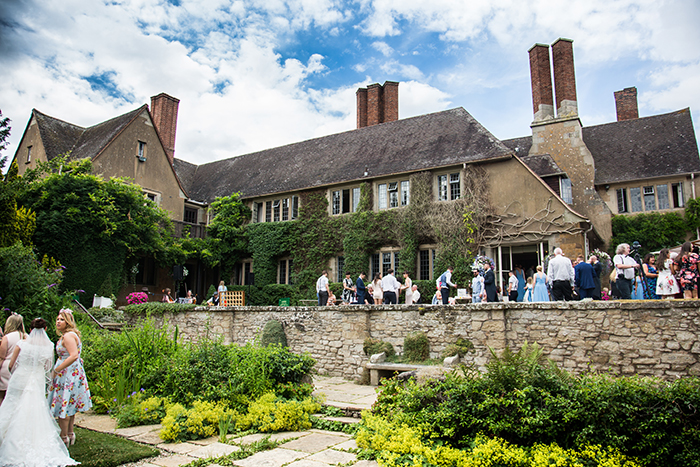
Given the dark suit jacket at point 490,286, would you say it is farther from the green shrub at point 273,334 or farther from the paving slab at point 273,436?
the paving slab at point 273,436

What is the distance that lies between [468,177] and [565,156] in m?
6.82

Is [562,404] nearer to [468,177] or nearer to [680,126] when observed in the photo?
[468,177]

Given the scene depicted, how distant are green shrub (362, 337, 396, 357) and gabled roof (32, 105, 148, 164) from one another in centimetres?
1746

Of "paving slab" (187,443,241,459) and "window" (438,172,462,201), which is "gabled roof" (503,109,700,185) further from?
"paving slab" (187,443,241,459)

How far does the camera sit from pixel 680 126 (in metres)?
22.8

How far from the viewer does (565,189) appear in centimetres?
2022

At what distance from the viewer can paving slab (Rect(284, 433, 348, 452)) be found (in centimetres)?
593

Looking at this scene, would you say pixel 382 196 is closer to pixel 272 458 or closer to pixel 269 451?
pixel 269 451

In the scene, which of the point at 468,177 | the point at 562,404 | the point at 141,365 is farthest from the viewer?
the point at 468,177

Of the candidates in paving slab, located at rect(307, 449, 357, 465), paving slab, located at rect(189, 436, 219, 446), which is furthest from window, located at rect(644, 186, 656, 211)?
paving slab, located at rect(189, 436, 219, 446)

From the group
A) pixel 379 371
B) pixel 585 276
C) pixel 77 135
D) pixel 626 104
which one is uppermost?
pixel 626 104

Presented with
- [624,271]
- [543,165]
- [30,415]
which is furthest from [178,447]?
[543,165]

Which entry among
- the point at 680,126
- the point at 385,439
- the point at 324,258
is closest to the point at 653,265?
the point at 385,439

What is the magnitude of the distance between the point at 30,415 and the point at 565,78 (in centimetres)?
2401
